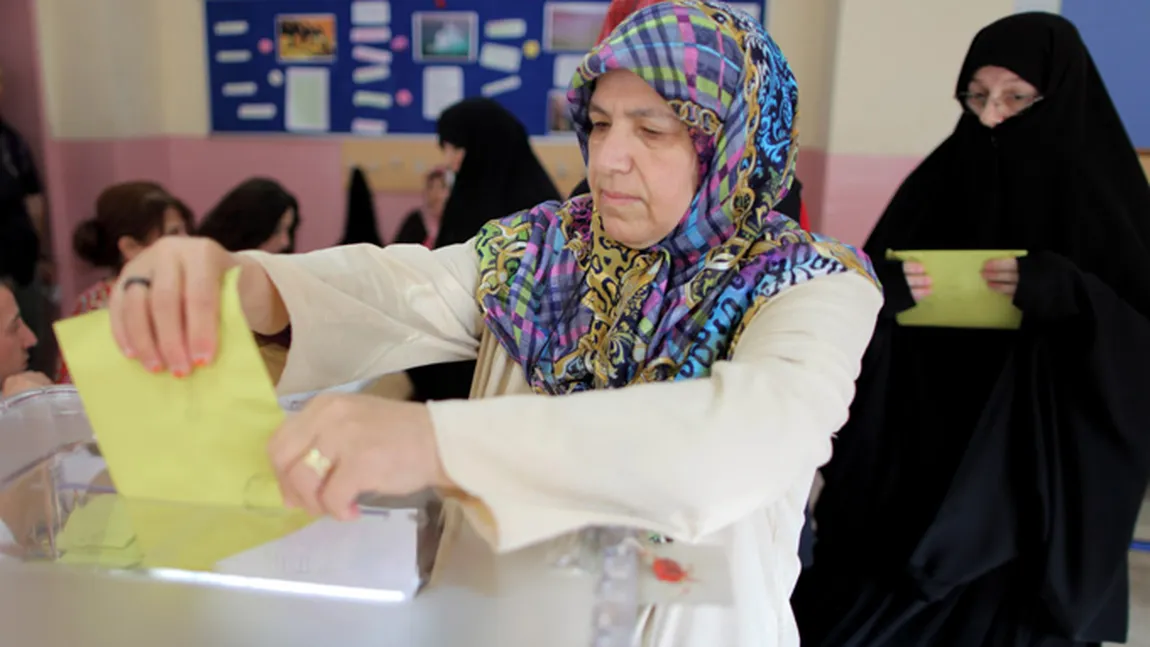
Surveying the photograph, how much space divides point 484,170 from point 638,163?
1624 millimetres

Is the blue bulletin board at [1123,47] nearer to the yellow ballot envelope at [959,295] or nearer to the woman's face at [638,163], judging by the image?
the yellow ballot envelope at [959,295]

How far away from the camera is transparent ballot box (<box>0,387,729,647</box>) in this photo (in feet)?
1.67

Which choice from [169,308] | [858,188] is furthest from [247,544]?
[858,188]

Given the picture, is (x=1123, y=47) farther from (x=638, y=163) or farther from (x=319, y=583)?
(x=319, y=583)

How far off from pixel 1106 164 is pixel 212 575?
165cm

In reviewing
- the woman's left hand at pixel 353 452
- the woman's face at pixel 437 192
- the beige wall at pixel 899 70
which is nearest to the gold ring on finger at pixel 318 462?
the woman's left hand at pixel 353 452

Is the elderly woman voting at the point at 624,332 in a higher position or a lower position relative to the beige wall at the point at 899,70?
lower

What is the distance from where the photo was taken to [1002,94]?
5.20 feet

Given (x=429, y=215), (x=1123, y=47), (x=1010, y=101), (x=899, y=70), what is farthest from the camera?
(x=429, y=215)

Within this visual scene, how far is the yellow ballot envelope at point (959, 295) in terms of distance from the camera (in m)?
1.36

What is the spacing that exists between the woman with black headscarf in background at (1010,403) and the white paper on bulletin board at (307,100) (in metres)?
2.78

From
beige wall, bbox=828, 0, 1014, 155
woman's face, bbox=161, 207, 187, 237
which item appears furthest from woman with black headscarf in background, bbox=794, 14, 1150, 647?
woman's face, bbox=161, 207, 187, 237

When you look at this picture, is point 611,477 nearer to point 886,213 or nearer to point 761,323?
point 761,323

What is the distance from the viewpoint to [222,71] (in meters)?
3.75
